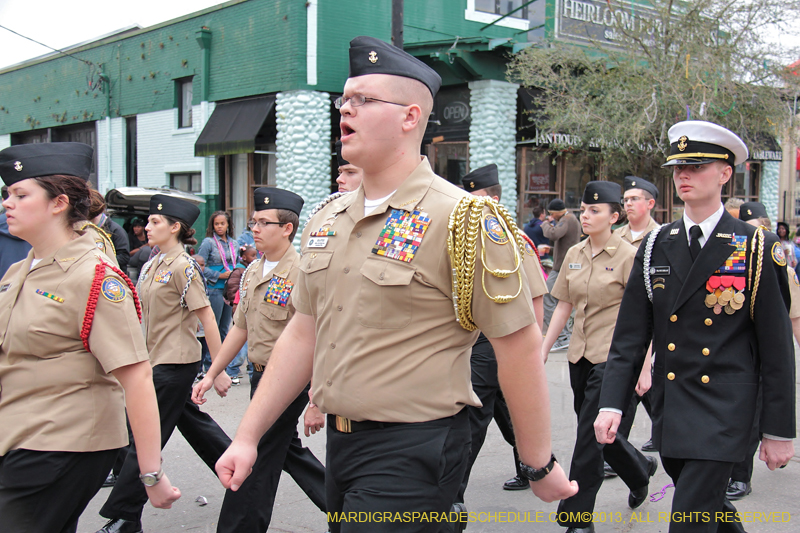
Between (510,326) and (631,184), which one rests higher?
(631,184)

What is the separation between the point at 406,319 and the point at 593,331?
288 centimetres

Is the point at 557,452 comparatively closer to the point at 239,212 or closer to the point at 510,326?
the point at 510,326

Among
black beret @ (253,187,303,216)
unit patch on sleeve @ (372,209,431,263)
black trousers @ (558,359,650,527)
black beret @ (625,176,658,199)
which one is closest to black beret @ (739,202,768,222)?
black beret @ (625,176,658,199)

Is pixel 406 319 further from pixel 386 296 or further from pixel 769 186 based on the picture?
pixel 769 186

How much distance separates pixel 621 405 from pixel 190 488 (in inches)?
130

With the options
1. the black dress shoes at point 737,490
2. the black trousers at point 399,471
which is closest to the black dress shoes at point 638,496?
the black dress shoes at point 737,490

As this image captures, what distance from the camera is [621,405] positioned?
348 cm

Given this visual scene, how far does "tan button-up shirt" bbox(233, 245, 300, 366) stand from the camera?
14.8 ft

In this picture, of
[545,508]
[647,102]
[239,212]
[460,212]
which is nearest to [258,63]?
[239,212]

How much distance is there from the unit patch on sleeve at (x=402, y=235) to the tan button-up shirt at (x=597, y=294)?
2.78 m

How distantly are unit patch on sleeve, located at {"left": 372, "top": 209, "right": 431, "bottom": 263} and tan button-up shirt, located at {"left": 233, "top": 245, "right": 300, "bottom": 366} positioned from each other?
7.00 feet

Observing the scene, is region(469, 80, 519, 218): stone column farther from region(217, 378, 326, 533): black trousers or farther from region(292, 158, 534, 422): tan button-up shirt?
region(292, 158, 534, 422): tan button-up shirt

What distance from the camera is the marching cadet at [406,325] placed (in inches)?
90.4

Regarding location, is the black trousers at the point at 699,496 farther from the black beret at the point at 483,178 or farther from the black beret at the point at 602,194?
the black beret at the point at 483,178
